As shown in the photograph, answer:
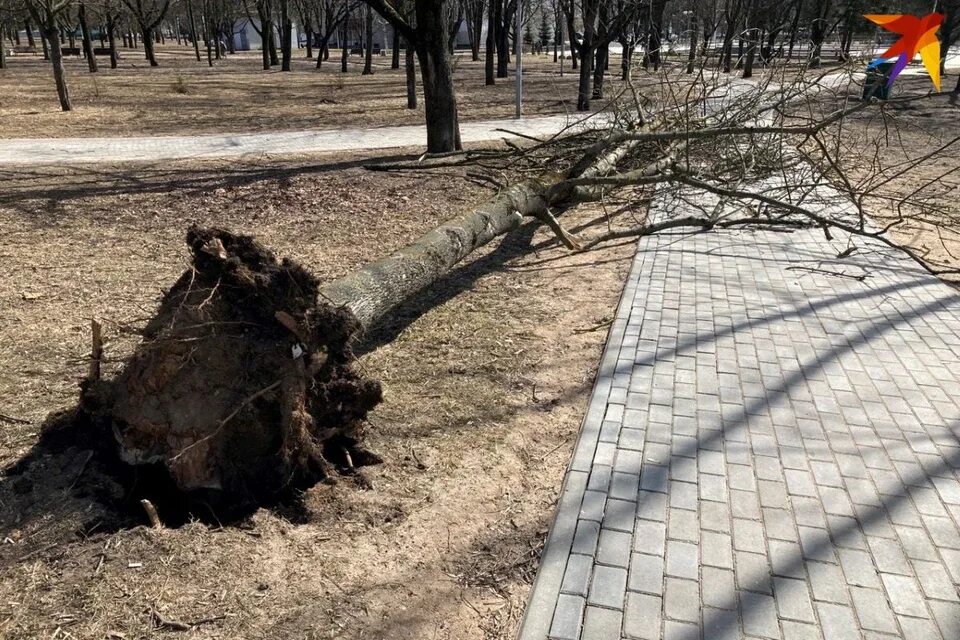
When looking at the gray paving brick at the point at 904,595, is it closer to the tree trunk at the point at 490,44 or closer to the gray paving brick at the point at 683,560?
the gray paving brick at the point at 683,560

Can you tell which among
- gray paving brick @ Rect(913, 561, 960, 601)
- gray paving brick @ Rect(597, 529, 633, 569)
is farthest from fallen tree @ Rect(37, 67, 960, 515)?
gray paving brick @ Rect(913, 561, 960, 601)

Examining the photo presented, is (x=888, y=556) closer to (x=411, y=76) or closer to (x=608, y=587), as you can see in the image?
(x=608, y=587)

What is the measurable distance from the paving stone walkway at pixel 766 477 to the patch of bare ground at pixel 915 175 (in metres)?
1.49

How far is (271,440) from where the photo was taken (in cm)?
314

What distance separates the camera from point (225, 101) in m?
19.3

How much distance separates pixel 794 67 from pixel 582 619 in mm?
8405

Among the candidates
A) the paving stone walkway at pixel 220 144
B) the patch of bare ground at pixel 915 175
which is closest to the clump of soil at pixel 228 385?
the patch of bare ground at pixel 915 175

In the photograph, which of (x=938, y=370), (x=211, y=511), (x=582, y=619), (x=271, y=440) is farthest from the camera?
(x=938, y=370)

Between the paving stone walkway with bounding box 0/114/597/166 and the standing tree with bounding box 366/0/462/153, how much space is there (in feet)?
2.96

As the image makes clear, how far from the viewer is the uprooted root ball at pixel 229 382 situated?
2943 millimetres

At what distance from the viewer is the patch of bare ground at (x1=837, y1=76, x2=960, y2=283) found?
6621mm

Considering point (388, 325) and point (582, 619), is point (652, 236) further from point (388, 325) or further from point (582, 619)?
point (582, 619)

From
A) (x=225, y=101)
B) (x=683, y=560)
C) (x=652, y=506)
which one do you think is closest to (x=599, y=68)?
(x=225, y=101)

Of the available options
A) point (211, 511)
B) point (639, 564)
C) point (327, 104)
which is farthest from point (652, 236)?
point (327, 104)
